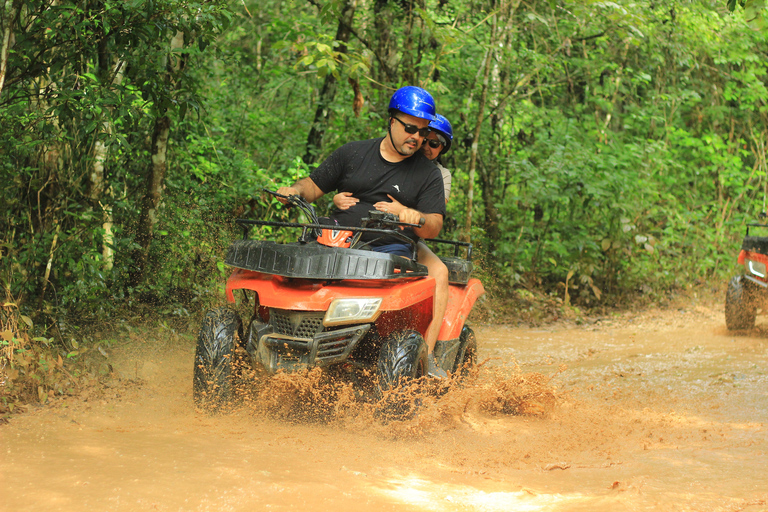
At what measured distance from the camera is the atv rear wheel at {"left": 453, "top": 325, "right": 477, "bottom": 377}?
492 centimetres

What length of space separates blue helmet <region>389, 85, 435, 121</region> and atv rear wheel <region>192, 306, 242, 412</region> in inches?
67.5

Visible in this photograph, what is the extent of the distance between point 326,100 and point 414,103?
4644 mm

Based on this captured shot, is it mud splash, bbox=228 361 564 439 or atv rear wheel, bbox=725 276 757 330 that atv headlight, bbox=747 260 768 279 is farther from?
mud splash, bbox=228 361 564 439

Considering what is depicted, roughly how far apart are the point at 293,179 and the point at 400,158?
10.2 feet

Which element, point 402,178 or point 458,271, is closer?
point 402,178

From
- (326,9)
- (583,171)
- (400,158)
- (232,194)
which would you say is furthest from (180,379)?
(583,171)

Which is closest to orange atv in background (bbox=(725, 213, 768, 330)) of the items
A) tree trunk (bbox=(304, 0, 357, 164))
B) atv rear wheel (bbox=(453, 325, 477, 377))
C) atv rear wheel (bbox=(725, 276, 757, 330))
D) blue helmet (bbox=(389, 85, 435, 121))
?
atv rear wheel (bbox=(725, 276, 757, 330))

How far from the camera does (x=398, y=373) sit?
3670 millimetres

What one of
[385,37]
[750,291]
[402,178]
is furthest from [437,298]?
[385,37]

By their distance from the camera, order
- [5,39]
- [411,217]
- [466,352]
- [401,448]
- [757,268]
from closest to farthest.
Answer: [401,448]
[411,217]
[5,39]
[466,352]
[757,268]

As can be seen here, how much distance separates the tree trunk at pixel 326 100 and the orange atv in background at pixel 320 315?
471 cm

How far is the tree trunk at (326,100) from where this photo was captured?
8.40 meters

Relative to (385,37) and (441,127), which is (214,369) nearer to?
(441,127)

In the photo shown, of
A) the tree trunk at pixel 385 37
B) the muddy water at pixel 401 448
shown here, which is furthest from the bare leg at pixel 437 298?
the tree trunk at pixel 385 37
